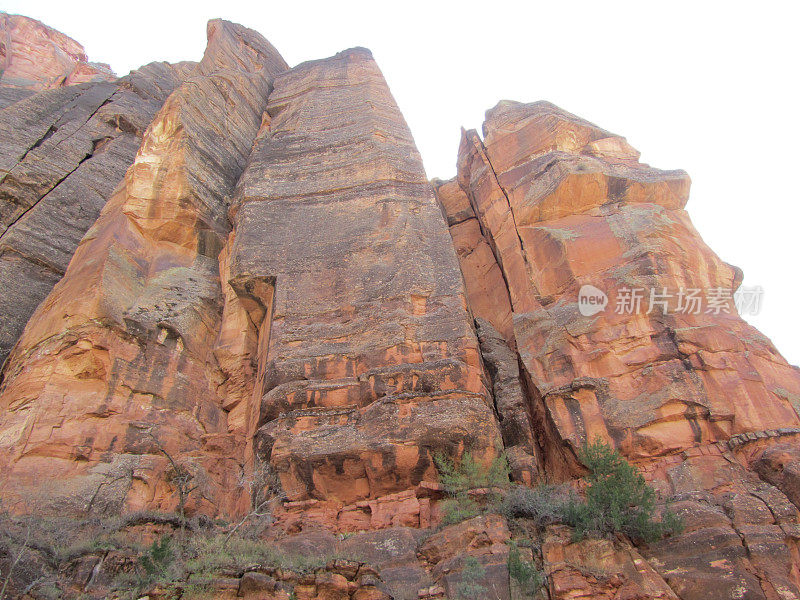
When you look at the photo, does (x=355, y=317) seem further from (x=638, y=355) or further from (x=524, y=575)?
(x=524, y=575)

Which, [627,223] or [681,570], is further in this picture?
[627,223]

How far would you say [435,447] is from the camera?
35.6 feet

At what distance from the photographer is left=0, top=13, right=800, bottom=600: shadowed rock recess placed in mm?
9078

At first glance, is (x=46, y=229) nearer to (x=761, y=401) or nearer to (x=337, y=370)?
(x=337, y=370)

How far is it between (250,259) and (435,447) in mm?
6861

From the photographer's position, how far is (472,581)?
319 inches

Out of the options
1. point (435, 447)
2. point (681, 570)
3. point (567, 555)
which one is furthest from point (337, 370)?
point (681, 570)

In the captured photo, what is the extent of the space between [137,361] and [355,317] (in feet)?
15.3

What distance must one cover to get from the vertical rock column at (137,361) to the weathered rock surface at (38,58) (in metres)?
25.0

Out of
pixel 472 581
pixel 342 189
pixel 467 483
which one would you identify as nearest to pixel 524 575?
pixel 472 581

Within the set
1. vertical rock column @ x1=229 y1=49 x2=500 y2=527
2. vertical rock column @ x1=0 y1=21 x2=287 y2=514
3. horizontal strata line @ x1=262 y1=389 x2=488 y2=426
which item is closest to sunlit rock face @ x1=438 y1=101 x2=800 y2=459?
vertical rock column @ x1=229 y1=49 x2=500 y2=527

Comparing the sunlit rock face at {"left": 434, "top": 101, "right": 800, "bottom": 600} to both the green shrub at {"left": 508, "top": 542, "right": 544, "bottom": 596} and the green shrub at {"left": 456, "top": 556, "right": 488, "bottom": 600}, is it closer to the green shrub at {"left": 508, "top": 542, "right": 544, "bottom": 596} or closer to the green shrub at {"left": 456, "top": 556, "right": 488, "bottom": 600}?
the green shrub at {"left": 508, "top": 542, "right": 544, "bottom": 596}
